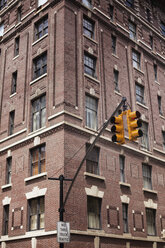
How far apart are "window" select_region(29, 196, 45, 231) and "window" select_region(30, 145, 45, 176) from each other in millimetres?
1963

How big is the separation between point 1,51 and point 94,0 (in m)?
9.72

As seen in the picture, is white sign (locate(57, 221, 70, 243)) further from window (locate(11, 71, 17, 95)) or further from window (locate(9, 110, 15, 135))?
window (locate(11, 71, 17, 95))

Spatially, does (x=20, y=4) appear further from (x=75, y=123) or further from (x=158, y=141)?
(x=158, y=141)

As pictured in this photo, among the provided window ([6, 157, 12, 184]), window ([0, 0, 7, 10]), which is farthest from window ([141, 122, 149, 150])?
window ([0, 0, 7, 10])

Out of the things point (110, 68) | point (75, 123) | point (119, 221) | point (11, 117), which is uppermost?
point (110, 68)

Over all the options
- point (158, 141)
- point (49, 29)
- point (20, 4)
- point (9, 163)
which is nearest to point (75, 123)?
point (9, 163)

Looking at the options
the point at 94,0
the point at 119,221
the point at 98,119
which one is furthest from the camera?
the point at 94,0

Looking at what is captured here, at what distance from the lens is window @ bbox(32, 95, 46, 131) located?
80.8ft

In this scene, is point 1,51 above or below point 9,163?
above

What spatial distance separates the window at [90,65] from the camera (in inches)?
1057

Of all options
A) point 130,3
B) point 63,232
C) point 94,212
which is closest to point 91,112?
point 94,212

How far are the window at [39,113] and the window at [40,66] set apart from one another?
225 centimetres

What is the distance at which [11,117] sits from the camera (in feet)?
90.6

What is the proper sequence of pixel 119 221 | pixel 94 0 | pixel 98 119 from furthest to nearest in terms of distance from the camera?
pixel 94 0 < pixel 98 119 < pixel 119 221
